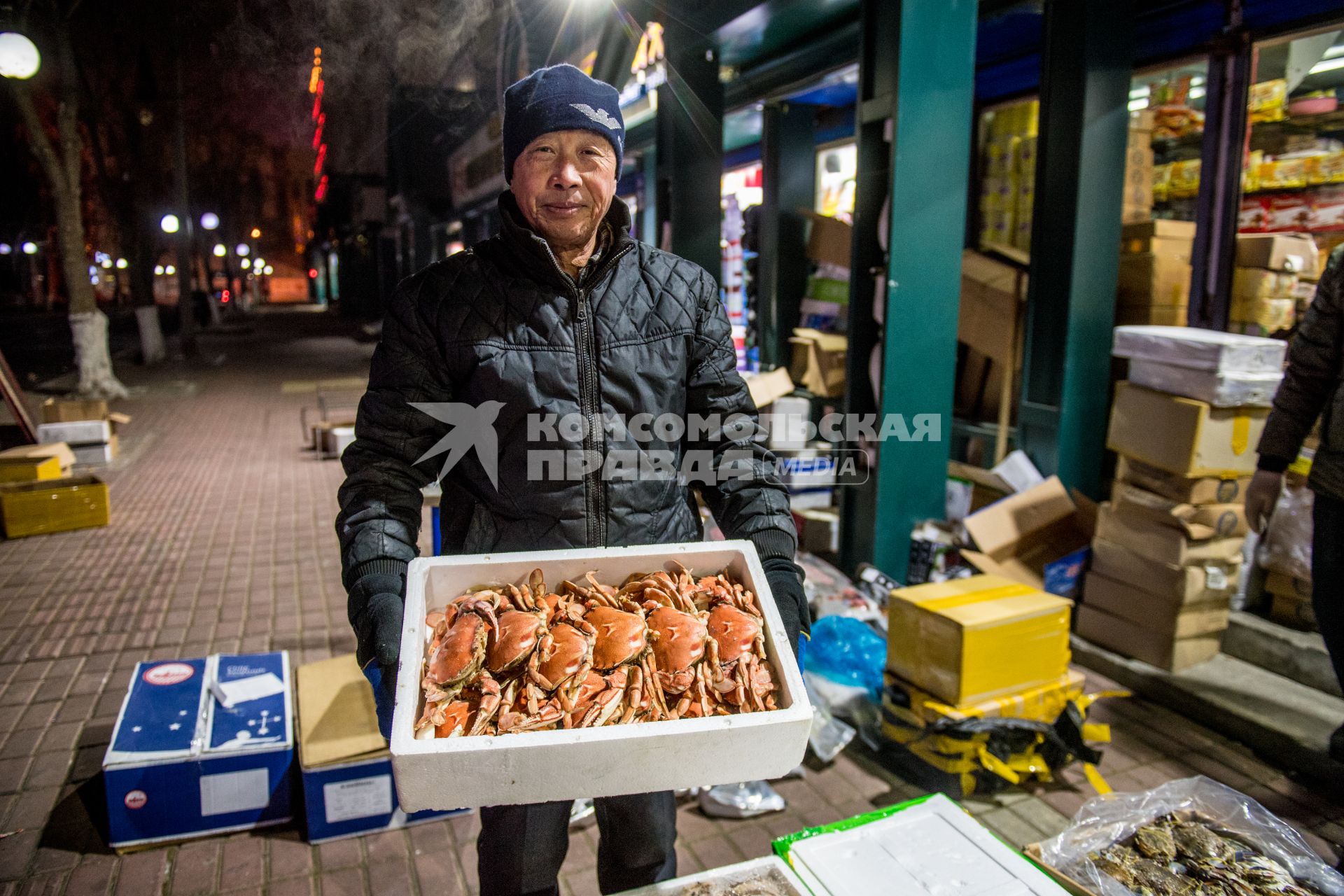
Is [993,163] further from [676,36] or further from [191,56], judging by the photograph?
[191,56]

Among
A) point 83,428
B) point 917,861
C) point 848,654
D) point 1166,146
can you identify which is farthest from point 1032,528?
point 83,428

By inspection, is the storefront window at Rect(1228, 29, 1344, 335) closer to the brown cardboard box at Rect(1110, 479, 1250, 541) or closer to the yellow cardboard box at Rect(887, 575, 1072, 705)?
the brown cardboard box at Rect(1110, 479, 1250, 541)

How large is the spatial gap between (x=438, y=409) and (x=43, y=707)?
385 centimetres

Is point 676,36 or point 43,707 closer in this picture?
point 43,707

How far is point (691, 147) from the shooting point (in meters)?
7.81

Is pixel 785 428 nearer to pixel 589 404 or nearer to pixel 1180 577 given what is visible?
pixel 1180 577

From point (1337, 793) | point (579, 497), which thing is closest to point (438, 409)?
point (579, 497)

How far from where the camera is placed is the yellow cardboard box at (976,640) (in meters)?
3.60

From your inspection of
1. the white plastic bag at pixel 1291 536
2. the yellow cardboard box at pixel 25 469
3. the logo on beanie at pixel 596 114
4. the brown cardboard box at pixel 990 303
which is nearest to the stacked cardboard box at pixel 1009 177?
the brown cardboard box at pixel 990 303

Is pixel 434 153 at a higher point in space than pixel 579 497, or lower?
higher

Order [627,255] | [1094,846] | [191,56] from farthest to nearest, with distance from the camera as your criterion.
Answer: [191,56]
[1094,846]
[627,255]

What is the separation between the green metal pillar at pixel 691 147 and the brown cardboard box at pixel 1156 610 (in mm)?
4683

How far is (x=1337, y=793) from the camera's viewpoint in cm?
360

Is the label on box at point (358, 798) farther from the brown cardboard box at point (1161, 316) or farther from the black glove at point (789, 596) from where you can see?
the brown cardboard box at point (1161, 316)
